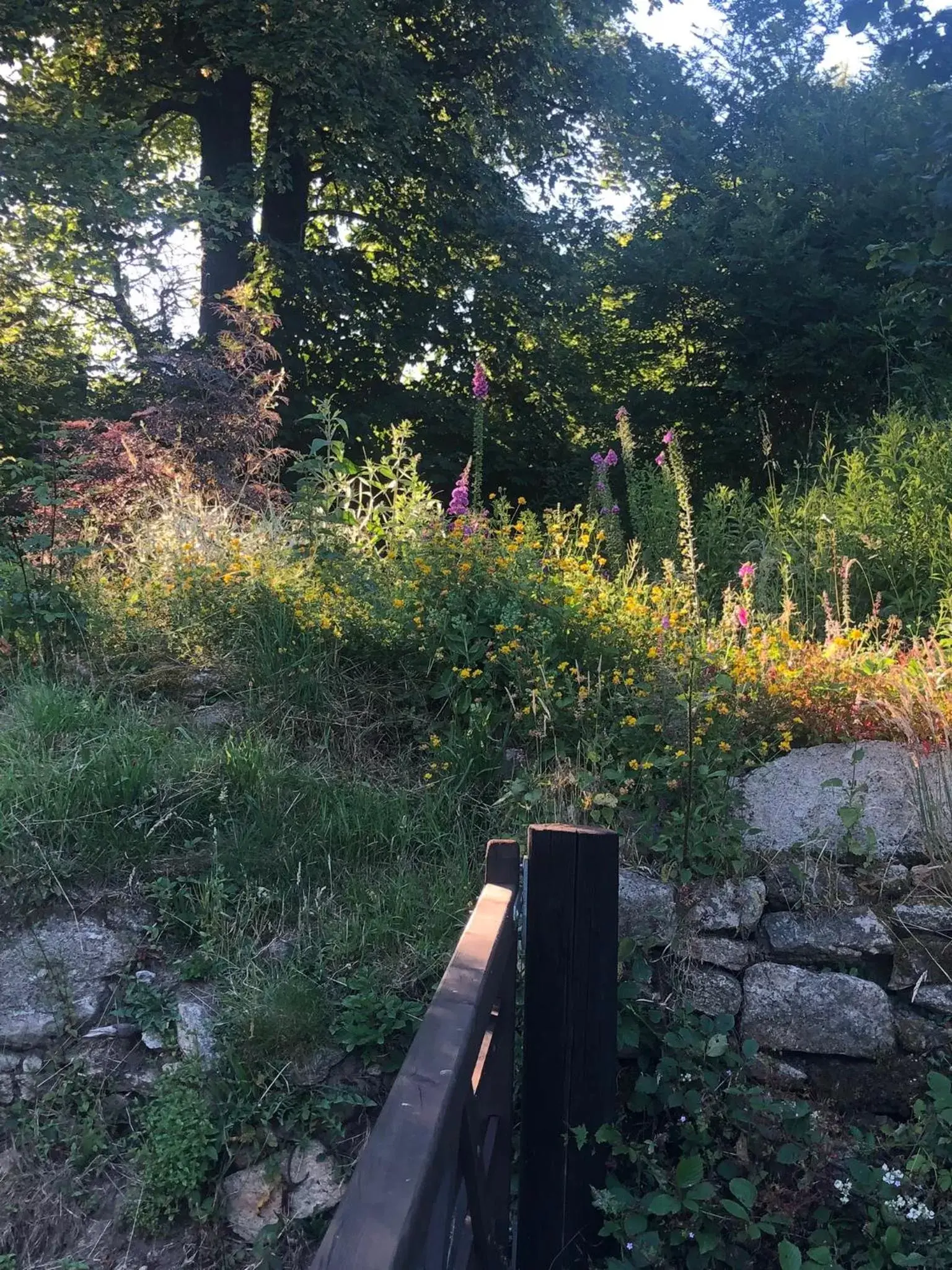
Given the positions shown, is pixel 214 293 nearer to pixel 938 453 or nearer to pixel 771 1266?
pixel 938 453

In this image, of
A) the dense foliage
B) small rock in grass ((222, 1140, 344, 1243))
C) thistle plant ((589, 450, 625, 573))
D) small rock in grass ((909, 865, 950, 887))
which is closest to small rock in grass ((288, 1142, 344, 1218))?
small rock in grass ((222, 1140, 344, 1243))

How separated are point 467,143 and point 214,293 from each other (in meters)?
3.57

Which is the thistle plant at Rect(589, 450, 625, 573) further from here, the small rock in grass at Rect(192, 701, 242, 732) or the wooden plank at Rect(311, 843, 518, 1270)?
the wooden plank at Rect(311, 843, 518, 1270)

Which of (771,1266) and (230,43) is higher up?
(230,43)

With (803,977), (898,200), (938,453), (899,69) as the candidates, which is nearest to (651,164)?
(898,200)

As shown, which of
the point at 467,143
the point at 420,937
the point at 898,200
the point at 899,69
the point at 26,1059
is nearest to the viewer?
the point at 26,1059

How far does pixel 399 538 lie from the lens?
15.2ft

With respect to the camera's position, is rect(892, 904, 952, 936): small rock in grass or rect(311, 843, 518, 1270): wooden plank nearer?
rect(311, 843, 518, 1270): wooden plank

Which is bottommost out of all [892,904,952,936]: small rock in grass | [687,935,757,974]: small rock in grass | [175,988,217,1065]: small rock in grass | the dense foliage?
[175,988,217,1065]: small rock in grass

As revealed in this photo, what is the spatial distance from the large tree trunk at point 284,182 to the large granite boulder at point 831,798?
9138mm

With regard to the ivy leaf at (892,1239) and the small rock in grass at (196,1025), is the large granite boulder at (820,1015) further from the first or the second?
the small rock in grass at (196,1025)

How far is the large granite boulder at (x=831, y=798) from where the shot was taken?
3191 mm

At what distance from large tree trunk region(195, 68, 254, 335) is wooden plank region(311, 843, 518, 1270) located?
8.74m

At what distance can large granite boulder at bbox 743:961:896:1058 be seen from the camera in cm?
280
